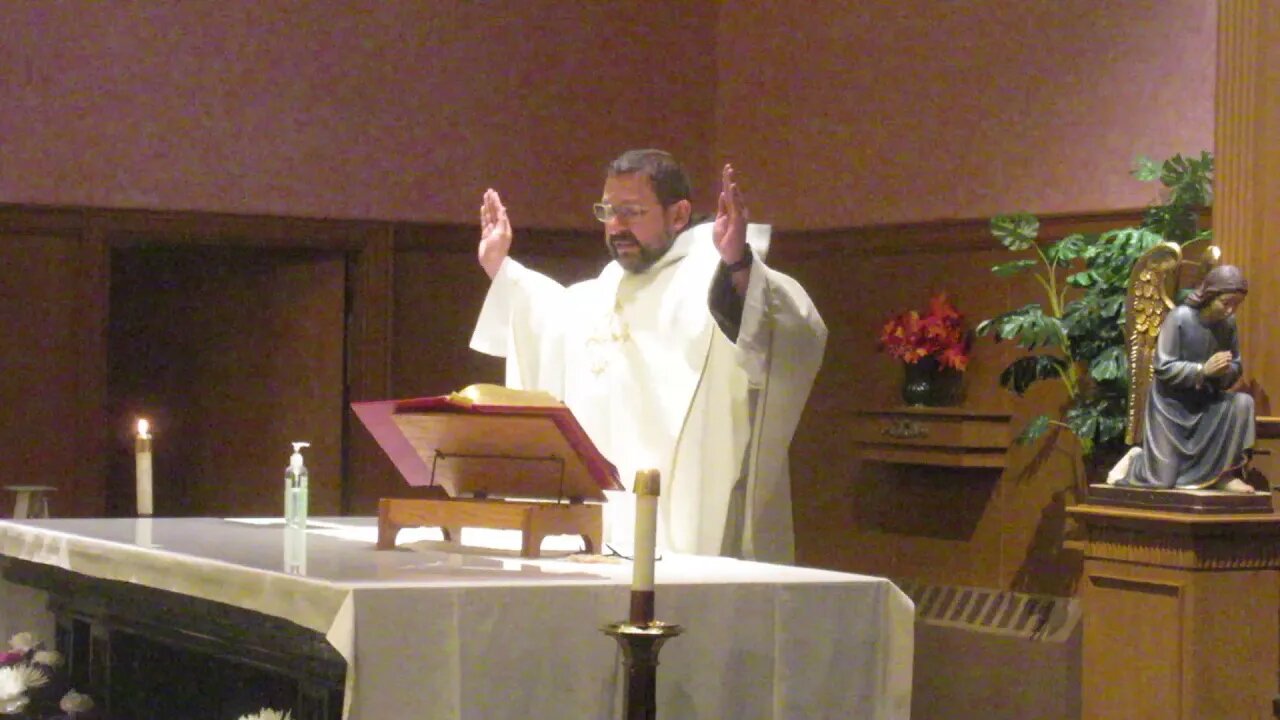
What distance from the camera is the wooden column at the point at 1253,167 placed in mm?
5395

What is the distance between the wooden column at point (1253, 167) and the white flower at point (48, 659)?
352 cm

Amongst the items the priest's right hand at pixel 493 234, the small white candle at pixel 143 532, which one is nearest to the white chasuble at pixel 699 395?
the priest's right hand at pixel 493 234

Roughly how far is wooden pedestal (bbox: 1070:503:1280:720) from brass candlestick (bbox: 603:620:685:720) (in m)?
2.81

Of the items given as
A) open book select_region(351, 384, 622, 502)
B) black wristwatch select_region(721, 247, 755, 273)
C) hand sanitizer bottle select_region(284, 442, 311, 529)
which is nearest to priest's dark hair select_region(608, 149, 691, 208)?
black wristwatch select_region(721, 247, 755, 273)

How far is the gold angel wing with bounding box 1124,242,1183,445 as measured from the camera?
540 centimetres

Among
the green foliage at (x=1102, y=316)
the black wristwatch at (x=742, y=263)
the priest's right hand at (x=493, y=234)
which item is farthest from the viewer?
the green foliage at (x=1102, y=316)

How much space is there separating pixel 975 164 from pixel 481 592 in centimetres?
507

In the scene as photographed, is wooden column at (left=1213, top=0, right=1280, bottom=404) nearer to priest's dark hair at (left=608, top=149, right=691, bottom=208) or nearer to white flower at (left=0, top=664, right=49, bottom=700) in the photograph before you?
priest's dark hair at (left=608, top=149, right=691, bottom=208)

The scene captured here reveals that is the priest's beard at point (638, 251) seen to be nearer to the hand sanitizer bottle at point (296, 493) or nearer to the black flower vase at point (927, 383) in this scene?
the hand sanitizer bottle at point (296, 493)

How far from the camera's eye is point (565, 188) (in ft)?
26.4

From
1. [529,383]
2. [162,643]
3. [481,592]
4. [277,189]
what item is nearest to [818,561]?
[277,189]

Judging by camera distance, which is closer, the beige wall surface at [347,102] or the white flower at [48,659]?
the white flower at [48,659]

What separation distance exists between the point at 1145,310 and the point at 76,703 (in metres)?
3.33

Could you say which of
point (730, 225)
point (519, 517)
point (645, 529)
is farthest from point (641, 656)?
point (730, 225)
